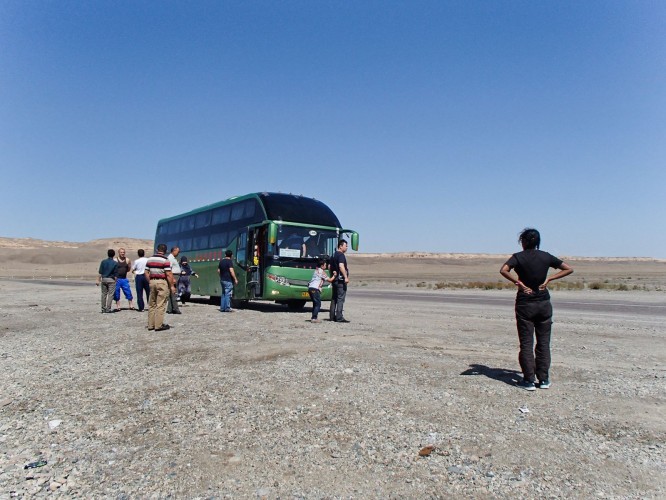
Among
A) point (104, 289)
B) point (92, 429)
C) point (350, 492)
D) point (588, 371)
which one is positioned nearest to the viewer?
point (350, 492)

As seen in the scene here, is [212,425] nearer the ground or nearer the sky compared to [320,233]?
nearer the ground

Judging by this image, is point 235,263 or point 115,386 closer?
point 115,386

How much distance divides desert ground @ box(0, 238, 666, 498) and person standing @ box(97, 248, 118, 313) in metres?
5.38

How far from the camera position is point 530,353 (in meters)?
7.08

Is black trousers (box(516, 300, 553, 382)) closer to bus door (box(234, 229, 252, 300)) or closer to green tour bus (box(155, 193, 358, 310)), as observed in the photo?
green tour bus (box(155, 193, 358, 310))

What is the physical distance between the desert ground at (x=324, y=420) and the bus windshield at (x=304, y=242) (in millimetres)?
6936

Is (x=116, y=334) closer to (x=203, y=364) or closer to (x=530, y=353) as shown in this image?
(x=203, y=364)

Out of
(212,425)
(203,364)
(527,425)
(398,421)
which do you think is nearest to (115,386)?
(203,364)

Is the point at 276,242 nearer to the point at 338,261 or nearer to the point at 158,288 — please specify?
the point at 338,261

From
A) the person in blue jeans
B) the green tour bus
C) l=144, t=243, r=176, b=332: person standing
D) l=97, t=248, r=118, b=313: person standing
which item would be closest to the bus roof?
the green tour bus

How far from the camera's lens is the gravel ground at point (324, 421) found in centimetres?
432

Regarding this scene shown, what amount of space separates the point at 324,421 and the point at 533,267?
3382 mm

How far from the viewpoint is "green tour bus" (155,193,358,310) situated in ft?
57.8

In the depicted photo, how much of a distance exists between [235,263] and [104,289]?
4474 mm
